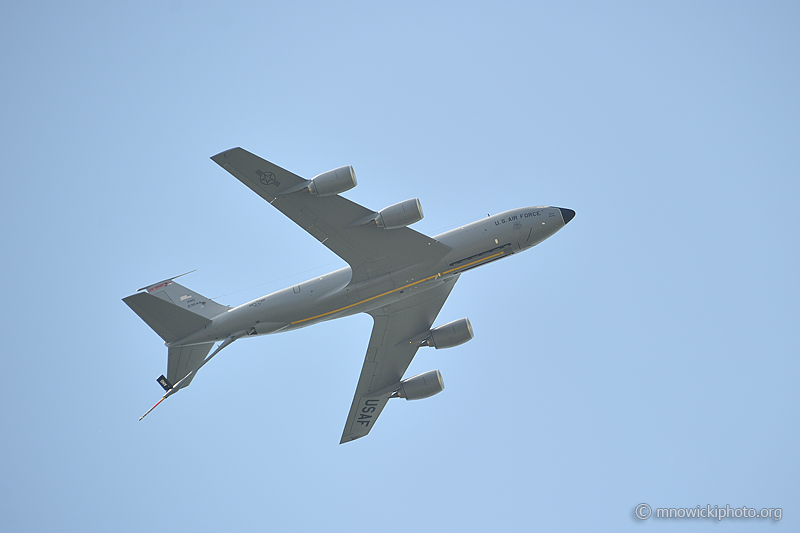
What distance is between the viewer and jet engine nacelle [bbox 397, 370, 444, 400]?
36750mm

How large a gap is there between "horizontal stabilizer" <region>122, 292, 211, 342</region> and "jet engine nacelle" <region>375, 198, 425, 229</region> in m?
10.1

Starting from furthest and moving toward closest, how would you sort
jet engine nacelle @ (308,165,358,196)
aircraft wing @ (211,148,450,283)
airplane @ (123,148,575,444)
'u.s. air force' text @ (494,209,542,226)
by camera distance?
'u.s. air force' text @ (494,209,542,226)
airplane @ (123,148,575,444)
aircraft wing @ (211,148,450,283)
jet engine nacelle @ (308,165,358,196)

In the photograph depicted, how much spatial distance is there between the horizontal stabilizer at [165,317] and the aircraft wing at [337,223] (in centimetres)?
713

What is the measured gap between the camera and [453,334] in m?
35.2

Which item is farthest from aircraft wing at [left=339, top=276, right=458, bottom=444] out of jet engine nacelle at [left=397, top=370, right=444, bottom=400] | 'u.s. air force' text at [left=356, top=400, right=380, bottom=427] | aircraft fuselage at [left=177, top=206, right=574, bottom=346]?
aircraft fuselage at [left=177, top=206, right=574, bottom=346]

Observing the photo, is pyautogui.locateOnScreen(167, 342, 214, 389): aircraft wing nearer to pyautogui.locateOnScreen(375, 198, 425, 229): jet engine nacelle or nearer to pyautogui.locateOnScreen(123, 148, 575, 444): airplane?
pyautogui.locateOnScreen(123, 148, 575, 444): airplane

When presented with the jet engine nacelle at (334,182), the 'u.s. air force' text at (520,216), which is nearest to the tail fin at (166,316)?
the jet engine nacelle at (334,182)

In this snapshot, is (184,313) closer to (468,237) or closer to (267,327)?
(267,327)

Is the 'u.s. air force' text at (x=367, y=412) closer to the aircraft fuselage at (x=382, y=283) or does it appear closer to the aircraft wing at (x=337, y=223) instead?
the aircraft fuselage at (x=382, y=283)

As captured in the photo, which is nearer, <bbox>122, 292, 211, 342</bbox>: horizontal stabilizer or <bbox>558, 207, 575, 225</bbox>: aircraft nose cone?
<bbox>122, 292, 211, 342</bbox>: horizontal stabilizer

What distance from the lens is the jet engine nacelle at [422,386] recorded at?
3675 cm

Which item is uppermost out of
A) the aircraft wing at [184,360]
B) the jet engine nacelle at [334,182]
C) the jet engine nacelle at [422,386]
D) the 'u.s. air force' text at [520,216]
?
the jet engine nacelle at [334,182]

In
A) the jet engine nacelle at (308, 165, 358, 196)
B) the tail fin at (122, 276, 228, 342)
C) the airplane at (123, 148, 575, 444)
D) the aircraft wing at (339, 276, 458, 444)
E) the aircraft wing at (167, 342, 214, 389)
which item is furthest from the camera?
the aircraft wing at (339, 276, 458, 444)

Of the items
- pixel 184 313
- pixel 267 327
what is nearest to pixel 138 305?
pixel 184 313
